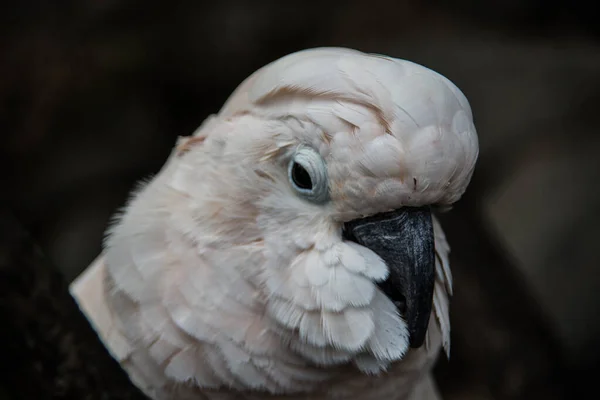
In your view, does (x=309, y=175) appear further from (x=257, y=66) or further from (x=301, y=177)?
(x=257, y=66)

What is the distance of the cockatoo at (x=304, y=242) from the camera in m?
1.27

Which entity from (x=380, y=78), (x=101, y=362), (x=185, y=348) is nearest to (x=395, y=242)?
(x=380, y=78)

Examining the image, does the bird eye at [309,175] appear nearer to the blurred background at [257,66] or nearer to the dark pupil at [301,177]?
the dark pupil at [301,177]

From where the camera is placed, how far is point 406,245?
1.34 m

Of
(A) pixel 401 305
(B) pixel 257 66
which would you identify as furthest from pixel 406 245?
(B) pixel 257 66

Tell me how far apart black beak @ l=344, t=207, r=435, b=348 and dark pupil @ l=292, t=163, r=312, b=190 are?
0.12 m

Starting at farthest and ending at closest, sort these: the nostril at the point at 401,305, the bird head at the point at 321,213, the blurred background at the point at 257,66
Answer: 1. the blurred background at the point at 257,66
2. the nostril at the point at 401,305
3. the bird head at the point at 321,213

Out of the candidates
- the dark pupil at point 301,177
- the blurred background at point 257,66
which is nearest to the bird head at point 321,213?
the dark pupil at point 301,177

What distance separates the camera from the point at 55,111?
3.66 meters

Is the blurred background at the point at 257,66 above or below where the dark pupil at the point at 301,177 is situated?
below

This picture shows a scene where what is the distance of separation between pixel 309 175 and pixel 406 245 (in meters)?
0.24

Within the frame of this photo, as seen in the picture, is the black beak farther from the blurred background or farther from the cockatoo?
the blurred background

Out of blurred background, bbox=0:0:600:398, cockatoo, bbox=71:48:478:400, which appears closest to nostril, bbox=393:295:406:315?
cockatoo, bbox=71:48:478:400

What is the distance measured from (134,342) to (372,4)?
287cm
